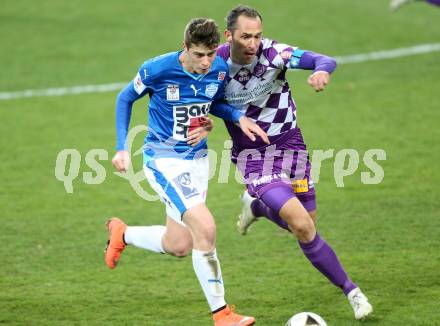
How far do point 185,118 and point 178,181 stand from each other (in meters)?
0.51

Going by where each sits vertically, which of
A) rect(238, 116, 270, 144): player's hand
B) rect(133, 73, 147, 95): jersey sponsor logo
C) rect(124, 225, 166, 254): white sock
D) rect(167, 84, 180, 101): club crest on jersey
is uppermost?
rect(133, 73, 147, 95): jersey sponsor logo

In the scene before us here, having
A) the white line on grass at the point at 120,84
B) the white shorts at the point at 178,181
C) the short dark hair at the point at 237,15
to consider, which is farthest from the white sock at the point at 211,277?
the white line on grass at the point at 120,84

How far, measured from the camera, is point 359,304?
6.57 meters

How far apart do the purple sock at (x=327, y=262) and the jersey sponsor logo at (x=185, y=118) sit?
4.07 ft

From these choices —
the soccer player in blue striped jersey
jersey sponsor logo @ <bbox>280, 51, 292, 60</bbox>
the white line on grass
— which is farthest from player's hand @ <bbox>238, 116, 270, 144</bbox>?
the white line on grass

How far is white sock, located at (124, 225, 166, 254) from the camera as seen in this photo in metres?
7.16

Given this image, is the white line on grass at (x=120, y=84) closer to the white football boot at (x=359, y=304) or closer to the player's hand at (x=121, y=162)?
the player's hand at (x=121, y=162)

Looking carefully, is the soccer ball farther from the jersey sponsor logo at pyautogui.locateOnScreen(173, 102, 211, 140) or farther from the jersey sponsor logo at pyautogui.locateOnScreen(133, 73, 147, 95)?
the jersey sponsor logo at pyautogui.locateOnScreen(133, 73, 147, 95)

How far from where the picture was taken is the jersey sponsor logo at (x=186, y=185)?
6.59 m

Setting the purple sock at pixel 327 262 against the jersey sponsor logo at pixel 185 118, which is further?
the jersey sponsor logo at pixel 185 118

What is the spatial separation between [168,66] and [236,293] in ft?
6.51

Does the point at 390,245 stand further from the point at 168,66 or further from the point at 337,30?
the point at 337,30

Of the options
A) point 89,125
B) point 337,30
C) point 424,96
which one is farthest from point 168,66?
point 337,30

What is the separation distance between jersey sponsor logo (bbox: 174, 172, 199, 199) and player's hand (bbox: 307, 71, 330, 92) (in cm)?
116
